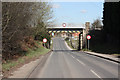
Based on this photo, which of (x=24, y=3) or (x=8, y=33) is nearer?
(x=8, y=33)

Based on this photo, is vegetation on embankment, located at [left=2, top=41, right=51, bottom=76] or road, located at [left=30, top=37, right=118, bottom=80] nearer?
road, located at [left=30, top=37, right=118, bottom=80]

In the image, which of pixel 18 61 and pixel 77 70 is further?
pixel 18 61

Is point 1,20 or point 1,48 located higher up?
point 1,20

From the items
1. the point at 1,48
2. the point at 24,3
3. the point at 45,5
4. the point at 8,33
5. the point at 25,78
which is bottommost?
the point at 25,78

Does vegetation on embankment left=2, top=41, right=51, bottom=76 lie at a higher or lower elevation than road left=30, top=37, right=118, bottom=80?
higher

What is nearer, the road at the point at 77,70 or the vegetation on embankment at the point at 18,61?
the road at the point at 77,70

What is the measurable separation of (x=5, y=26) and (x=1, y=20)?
586 mm

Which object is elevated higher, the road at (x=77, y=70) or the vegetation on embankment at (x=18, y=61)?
the vegetation on embankment at (x=18, y=61)

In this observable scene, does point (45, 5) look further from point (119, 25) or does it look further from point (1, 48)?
point (119, 25)

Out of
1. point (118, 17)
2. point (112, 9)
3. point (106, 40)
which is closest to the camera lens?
point (118, 17)

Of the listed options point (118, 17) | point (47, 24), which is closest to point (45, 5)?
point (47, 24)

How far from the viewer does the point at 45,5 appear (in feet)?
92.2

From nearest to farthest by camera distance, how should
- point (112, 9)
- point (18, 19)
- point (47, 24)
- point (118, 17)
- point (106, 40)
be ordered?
point (18, 19)
point (47, 24)
point (118, 17)
point (112, 9)
point (106, 40)

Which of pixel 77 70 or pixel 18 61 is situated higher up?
pixel 18 61
